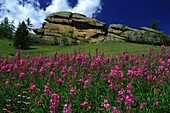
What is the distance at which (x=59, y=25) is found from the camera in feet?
264

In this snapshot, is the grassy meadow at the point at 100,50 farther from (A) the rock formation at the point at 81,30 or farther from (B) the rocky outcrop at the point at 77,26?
(B) the rocky outcrop at the point at 77,26

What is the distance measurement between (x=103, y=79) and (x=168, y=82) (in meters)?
2.45

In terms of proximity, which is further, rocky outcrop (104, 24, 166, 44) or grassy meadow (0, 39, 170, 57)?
rocky outcrop (104, 24, 166, 44)

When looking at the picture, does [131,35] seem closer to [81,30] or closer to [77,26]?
[81,30]

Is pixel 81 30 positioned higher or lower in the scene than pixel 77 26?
lower

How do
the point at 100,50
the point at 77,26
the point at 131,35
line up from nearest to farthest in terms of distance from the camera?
1. the point at 100,50
2. the point at 131,35
3. the point at 77,26

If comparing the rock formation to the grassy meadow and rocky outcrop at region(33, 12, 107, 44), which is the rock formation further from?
the grassy meadow

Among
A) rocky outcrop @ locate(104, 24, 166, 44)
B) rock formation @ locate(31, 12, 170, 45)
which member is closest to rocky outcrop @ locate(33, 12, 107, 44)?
rock formation @ locate(31, 12, 170, 45)

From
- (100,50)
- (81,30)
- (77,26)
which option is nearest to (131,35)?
(81,30)

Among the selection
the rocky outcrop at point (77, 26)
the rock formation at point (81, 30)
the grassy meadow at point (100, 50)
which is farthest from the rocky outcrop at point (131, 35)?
the grassy meadow at point (100, 50)

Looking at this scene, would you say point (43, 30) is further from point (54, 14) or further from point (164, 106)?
point (164, 106)

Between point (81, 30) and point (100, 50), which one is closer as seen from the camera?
point (100, 50)

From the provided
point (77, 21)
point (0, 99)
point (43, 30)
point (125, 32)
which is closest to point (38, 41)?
point (43, 30)

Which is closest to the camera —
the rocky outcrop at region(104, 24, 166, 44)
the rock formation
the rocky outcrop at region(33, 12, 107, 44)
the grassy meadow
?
the grassy meadow
